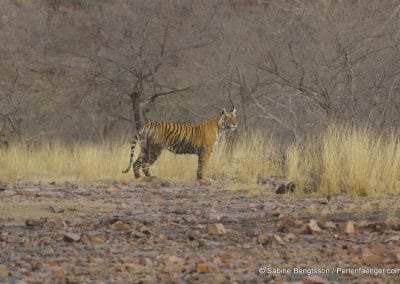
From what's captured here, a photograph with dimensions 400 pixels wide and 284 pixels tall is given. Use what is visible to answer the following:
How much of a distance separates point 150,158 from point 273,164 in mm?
2091

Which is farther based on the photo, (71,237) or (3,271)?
(71,237)

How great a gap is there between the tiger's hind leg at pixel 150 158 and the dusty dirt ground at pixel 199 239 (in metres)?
3.62

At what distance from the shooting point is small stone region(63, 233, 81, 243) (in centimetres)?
664

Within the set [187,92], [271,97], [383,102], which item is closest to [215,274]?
[383,102]

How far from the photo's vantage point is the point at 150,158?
46.3 ft

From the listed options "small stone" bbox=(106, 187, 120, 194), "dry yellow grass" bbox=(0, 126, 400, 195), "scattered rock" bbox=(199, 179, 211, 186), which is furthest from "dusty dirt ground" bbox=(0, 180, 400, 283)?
"scattered rock" bbox=(199, 179, 211, 186)

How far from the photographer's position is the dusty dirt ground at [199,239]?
5270mm

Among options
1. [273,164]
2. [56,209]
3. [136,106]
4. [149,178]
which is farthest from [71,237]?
[136,106]

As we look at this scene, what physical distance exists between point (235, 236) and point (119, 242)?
3.07 feet

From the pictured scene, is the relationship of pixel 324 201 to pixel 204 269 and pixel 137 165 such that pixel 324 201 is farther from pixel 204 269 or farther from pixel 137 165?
pixel 137 165

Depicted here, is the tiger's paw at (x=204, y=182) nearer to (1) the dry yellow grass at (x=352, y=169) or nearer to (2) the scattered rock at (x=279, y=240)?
(1) the dry yellow grass at (x=352, y=169)

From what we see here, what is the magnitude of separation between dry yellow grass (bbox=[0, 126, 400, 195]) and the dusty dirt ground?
0.63 metres

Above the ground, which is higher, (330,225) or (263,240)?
(330,225)

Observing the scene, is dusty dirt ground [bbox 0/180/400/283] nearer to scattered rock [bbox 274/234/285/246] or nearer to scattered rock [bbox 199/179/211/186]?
scattered rock [bbox 274/234/285/246]
